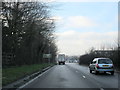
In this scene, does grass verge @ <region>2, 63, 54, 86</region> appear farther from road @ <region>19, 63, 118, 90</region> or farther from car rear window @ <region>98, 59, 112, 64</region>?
car rear window @ <region>98, 59, 112, 64</region>

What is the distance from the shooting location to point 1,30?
29.7 meters

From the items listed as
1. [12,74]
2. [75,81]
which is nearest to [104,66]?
[75,81]

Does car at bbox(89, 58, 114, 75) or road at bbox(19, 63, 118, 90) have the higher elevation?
car at bbox(89, 58, 114, 75)

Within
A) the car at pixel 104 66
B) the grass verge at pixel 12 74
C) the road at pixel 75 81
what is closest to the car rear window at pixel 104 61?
the car at pixel 104 66

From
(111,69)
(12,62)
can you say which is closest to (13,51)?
(12,62)

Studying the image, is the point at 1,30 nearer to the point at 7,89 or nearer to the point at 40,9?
the point at 40,9

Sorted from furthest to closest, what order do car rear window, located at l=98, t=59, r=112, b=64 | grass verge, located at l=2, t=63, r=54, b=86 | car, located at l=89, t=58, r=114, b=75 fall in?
car rear window, located at l=98, t=59, r=112, b=64 < car, located at l=89, t=58, r=114, b=75 < grass verge, located at l=2, t=63, r=54, b=86

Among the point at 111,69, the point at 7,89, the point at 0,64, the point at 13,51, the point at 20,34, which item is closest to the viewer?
the point at 7,89

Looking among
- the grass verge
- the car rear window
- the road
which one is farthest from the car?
the grass verge

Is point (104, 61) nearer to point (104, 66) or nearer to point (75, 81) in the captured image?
point (104, 66)

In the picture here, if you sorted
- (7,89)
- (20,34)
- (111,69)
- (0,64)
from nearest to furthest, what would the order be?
1. (7,89)
2. (111,69)
3. (0,64)
4. (20,34)

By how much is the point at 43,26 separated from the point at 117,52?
12530 mm

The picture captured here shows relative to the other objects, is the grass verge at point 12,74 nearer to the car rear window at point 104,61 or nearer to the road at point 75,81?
the road at point 75,81

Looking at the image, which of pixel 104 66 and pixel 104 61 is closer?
pixel 104 66
